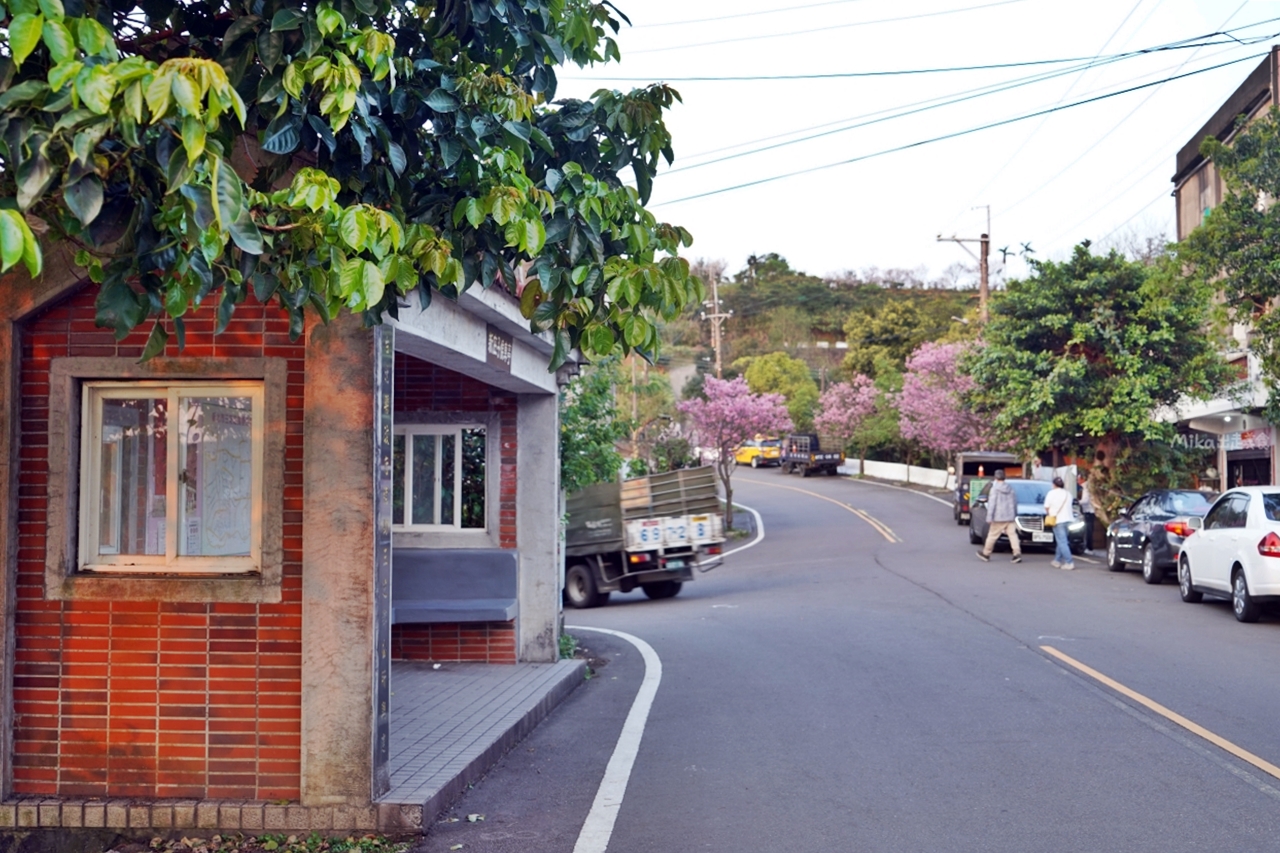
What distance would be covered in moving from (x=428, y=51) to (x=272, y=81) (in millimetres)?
1601

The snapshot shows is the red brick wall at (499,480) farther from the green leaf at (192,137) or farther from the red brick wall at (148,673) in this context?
the green leaf at (192,137)

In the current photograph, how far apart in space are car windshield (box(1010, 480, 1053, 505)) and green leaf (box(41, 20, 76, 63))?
25.4 metres

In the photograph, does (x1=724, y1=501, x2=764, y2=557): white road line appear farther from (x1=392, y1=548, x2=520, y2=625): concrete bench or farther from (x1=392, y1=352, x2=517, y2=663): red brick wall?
(x1=392, y1=548, x2=520, y2=625): concrete bench

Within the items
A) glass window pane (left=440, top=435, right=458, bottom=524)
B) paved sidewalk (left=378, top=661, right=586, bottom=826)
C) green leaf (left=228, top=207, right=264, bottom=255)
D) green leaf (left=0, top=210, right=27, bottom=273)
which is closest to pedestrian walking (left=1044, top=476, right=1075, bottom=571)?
paved sidewalk (left=378, top=661, right=586, bottom=826)

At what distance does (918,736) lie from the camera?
28.2 feet

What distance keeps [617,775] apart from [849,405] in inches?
2197

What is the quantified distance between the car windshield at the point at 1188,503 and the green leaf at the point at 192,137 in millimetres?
19945

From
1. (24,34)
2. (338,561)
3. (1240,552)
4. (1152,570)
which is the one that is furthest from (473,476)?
(1152,570)

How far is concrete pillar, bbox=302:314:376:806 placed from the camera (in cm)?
652

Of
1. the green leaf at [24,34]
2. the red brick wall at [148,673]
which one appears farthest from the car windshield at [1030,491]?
the green leaf at [24,34]

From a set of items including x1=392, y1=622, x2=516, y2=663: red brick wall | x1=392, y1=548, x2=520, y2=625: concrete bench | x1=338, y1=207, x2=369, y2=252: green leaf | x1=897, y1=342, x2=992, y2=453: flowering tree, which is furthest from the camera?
x1=897, y1=342, x2=992, y2=453: flowering tree

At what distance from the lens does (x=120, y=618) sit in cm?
679

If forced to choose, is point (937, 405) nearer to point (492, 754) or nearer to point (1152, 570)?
point (1152, 570)

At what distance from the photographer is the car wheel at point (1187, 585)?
17.0m
